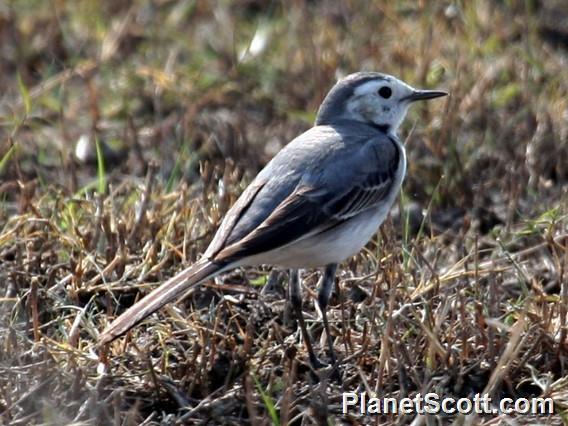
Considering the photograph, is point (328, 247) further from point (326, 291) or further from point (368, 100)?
point (368, 100)

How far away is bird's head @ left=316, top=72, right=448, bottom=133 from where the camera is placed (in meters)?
6.91

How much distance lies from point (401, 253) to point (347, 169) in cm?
61

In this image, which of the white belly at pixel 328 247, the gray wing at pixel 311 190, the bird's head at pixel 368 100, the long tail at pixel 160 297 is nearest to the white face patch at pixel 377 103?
the bird's head at pixel 368 100

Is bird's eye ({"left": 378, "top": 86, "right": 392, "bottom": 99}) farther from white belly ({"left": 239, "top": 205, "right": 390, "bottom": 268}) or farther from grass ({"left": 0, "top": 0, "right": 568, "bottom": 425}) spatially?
white belly ({"left": 239, "top": 205, "right": 390, "bottom": 268})

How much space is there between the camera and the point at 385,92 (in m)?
6.96

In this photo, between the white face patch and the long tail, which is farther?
the white face patch

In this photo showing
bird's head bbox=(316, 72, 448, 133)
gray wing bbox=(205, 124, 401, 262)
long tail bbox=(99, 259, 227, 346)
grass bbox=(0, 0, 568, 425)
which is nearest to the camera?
long tail bbox=(99, 259, 227, 346)

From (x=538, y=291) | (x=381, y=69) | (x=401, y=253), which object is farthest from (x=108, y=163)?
(x=538, y=291)

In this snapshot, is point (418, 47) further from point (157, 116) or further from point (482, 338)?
point (482, 338)

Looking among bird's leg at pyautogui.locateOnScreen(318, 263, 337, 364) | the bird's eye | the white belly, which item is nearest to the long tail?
the white belly

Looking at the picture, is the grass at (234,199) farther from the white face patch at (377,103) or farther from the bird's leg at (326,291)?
the white face patch at (377,103)

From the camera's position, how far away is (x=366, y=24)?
9836mm

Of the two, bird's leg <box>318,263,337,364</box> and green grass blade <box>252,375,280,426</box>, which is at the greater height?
bird's leg <box>318,263,337,364</box>

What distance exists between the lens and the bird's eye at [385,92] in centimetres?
695
